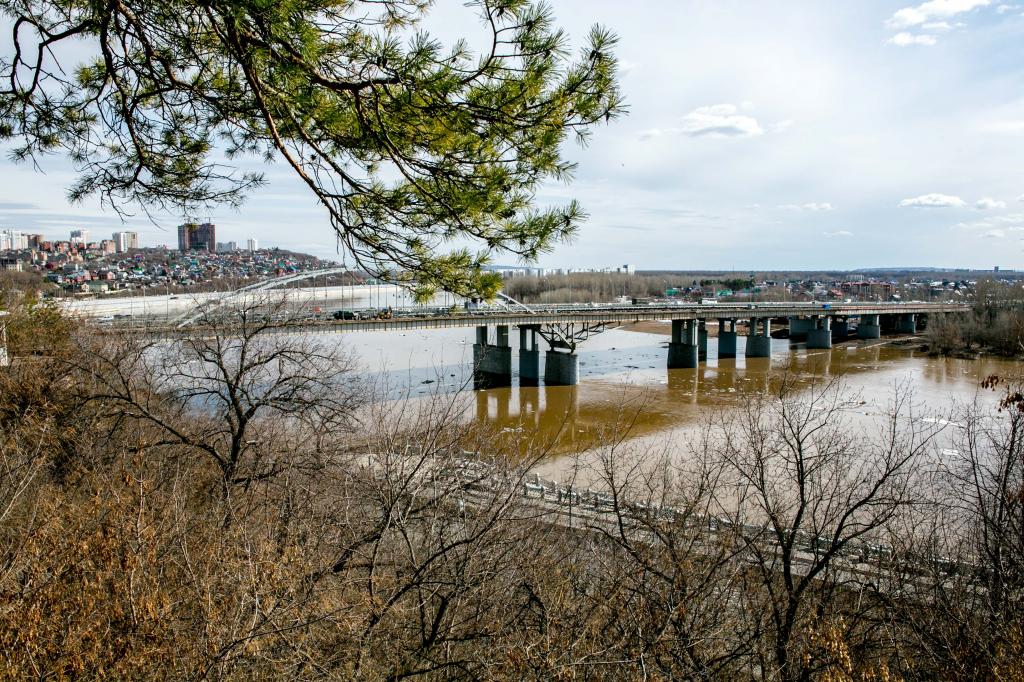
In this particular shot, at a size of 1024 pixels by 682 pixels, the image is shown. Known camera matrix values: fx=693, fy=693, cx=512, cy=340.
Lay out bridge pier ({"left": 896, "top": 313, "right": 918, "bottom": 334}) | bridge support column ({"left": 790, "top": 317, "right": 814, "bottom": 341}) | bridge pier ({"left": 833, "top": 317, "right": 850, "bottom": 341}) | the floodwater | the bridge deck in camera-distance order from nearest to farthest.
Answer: the floodwater → the bridge deck → bridge pier ({"left": 833, "top": 317, "right": 850, "bottom": 341}) → bridge pier ({"left": 896, "top": 313, "right": 918, "bottom": 334}) → bridge support column ({"left": 790, "top": 317, "right": 814, "bottom": 341})

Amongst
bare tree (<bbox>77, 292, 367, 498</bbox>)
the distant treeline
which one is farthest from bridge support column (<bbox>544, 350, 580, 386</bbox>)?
the distant treeline

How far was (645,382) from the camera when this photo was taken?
41.1m

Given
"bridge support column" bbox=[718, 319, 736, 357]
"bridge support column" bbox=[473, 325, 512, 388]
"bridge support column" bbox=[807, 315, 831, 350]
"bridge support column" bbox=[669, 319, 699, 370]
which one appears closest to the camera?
"bridge support column" bbox=[473, 325, 512, 388]

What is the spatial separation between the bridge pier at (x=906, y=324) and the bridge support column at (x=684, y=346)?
124ft

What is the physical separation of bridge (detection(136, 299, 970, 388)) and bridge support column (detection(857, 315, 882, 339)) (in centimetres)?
10

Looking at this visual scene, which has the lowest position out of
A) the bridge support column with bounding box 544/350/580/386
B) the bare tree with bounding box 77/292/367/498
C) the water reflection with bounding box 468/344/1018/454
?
the water reflection with bounding box 468/344/1018/454

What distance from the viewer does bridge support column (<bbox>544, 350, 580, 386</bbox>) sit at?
4069 centimetres

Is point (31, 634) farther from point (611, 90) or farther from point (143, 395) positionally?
point (143, 395)

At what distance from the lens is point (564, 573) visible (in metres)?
9.65

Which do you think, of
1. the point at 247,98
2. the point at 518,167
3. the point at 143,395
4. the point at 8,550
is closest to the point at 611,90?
the point at 518,167

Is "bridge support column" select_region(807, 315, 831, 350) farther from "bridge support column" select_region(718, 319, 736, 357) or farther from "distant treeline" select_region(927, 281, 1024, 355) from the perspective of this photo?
"bridge support column" select_region(718, 319, 736, 357)

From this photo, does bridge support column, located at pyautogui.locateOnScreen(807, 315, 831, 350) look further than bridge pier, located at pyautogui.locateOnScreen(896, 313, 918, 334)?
No

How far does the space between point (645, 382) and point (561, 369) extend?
5028mm

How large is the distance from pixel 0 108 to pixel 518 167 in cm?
499
